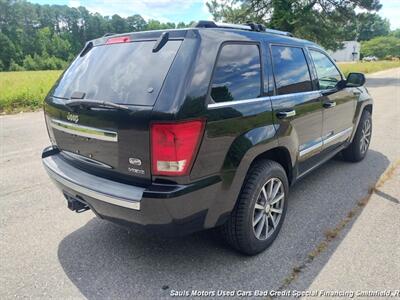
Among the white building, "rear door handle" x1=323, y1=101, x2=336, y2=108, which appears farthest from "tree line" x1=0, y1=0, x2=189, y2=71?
"rear door handle" x1=323, y1=101, x2=336, y2=108

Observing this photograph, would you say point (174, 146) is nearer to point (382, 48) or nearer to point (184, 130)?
point (184, 130)

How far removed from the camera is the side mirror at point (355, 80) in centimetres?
424

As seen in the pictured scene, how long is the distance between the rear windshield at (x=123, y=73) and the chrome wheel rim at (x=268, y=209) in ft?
4.14

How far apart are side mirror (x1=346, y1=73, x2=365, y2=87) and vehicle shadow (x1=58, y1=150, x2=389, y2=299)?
1619mm

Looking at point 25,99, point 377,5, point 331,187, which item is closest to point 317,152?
point 331,187

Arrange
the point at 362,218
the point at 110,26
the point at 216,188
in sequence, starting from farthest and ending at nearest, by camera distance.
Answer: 1. the point at 110,26
2. the point at 362,218
3. the point at 216,188

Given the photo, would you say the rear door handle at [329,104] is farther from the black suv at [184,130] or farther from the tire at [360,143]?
the tire at [360,143]

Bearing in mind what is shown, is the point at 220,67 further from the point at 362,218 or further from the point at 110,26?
the point at 110,26

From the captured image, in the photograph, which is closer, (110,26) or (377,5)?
(377,5)

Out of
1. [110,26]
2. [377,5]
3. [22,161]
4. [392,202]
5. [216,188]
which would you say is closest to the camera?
[216,188]

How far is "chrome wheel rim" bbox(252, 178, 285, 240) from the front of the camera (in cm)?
278

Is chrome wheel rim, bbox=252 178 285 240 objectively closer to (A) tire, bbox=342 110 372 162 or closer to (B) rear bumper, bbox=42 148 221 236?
(B) rear bumper, bbox=42 148 221 236

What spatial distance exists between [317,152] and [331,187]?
2.17ft

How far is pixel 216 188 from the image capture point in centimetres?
232
